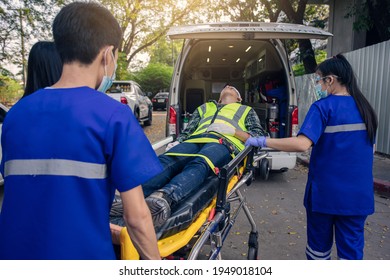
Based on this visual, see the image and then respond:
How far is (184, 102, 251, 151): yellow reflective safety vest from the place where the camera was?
3.44m

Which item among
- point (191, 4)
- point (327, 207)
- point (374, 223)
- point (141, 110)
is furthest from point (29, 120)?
point (191, 4)

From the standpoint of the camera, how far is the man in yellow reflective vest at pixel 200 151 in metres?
1.99

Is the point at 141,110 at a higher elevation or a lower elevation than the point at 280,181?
higher

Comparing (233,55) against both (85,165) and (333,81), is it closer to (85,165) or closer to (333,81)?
(333,81)

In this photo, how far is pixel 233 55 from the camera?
7340mm

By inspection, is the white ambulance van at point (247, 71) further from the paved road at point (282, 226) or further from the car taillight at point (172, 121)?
the paved road at point (282, 226)

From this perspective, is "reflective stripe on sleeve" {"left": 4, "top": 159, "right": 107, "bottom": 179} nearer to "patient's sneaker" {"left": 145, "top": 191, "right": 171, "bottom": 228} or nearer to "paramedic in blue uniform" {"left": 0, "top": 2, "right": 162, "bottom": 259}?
"paramedic in blue uniform" {"left": 0, "top": 2, "right": 162, "bottom": 259}

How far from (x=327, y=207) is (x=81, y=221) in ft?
5.74

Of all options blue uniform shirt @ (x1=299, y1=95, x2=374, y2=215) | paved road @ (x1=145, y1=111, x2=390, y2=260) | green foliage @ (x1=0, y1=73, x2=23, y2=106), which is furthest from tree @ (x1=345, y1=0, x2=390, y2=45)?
green foliage @ (x1=0, y1=73, x2=23, y2=106)

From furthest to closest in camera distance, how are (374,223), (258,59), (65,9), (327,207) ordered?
1. (258,59)
2. (374,223)
3. (327,207)
4. (65,9)

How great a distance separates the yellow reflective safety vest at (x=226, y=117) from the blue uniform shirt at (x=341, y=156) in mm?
1113

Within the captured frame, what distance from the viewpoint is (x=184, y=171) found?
2436 mm

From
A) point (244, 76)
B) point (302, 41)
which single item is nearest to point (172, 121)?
point (244, 76)

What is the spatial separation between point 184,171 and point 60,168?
1375 mm
